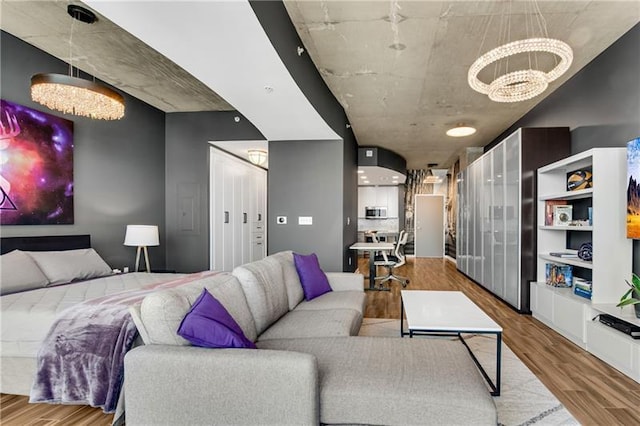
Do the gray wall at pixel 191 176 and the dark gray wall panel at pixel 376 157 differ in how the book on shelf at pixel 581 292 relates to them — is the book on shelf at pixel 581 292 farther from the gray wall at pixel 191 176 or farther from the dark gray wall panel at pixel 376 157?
the dark gray wall panel at pixel 376 157

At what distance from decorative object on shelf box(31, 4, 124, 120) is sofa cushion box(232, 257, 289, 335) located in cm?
198

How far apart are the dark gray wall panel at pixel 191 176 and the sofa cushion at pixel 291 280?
2.85 meters

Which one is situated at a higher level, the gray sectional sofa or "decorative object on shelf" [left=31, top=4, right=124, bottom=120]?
"decorative object on shelf" [left=31, top=4, right=124, bottom=120]

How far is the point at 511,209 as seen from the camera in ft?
15.8

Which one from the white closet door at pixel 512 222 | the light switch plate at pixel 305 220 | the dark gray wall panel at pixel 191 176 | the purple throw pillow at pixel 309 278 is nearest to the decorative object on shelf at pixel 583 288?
the white closet door at pixel 512 222

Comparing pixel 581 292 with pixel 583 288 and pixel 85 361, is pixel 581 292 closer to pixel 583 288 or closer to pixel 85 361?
pixel 583 288

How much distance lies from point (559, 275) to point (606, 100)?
6.35ft

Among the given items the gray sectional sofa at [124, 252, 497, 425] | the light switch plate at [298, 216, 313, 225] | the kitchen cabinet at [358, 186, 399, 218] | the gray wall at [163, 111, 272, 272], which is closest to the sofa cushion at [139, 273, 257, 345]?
the gray sectional sofa at [124, 252, 497, 425]

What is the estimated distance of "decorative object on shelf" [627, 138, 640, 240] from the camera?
113 inches

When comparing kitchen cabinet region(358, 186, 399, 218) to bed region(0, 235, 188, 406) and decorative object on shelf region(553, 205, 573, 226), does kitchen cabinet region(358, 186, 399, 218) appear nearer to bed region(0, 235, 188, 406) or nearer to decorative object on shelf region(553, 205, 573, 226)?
decorative object on shelf region(553, 205, 573, 226)

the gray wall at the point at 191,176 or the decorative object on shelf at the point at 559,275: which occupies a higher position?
the gray wall at the point at 191,176

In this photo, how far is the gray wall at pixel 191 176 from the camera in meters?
5.74

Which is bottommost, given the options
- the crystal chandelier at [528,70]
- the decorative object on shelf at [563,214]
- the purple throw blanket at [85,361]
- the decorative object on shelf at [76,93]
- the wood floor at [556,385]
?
the wood floor at [556,385]

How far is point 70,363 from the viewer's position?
7.15 feet
